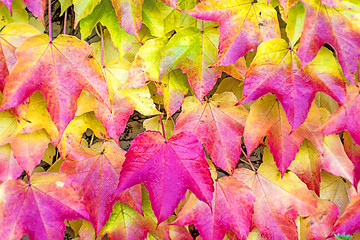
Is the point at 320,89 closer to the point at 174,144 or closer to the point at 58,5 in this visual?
the point at 174,144

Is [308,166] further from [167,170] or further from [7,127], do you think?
[7,127]

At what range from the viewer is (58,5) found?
3.25 ft

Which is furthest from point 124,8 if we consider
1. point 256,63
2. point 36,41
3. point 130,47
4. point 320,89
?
point 320,89

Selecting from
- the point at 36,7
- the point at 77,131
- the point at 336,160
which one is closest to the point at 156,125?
the point at 77,131

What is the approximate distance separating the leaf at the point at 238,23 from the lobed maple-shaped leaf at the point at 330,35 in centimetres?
9

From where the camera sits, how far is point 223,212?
33.1 inches

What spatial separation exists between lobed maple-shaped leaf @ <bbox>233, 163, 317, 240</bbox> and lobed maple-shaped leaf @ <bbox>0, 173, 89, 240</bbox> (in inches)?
18.6

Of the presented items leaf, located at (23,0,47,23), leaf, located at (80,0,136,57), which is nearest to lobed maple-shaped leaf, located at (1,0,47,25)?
leaf, located at (23,0,47,23)

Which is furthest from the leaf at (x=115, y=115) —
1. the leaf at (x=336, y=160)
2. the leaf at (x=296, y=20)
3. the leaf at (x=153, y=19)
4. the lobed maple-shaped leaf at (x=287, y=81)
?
the leaf at (x=336, y=160)

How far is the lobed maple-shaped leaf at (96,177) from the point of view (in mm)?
812

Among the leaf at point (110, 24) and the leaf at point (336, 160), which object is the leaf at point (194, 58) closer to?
the leaf at point (110, 24)

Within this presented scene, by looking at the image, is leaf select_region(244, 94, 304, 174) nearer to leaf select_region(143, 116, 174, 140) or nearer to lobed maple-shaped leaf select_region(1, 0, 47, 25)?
leaf select_region(143, 116, 174, 140)

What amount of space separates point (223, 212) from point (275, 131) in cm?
27

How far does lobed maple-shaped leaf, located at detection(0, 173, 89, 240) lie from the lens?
0.75 metres
